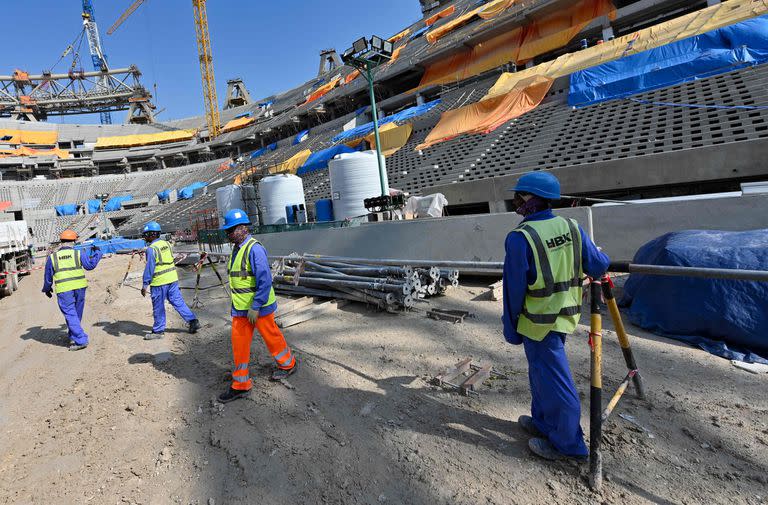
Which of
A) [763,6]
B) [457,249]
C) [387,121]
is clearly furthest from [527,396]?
[387,121]

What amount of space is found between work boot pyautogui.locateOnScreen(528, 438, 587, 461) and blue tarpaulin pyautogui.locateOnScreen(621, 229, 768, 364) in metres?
2.53

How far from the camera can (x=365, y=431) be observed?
3.00m

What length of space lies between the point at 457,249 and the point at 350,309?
2.51 m

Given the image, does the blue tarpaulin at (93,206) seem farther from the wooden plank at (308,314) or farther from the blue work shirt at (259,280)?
the blue work shirt at (259,280)

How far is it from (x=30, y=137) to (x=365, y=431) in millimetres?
69636

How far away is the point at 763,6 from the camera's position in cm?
1293

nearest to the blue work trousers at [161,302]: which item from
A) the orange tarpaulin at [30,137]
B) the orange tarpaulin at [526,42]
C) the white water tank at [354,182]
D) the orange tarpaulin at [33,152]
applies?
the white water tank at [354,182]

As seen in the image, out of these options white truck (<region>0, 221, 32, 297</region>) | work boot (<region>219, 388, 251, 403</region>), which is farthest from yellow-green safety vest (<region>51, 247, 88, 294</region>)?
white truck (<region>0, 221, 32, 297</region>)

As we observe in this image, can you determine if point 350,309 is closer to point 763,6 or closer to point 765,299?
point 765,299

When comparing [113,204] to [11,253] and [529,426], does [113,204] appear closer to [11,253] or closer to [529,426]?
[11,253]

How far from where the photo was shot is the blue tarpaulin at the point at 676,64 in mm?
11359

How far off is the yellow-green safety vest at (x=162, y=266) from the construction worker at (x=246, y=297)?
278cm

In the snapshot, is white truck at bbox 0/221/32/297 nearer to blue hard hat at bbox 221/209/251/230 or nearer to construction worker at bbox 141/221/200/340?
construction worker at bbox 141/221/200/340

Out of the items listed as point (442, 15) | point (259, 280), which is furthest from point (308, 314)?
point (442, 15)
